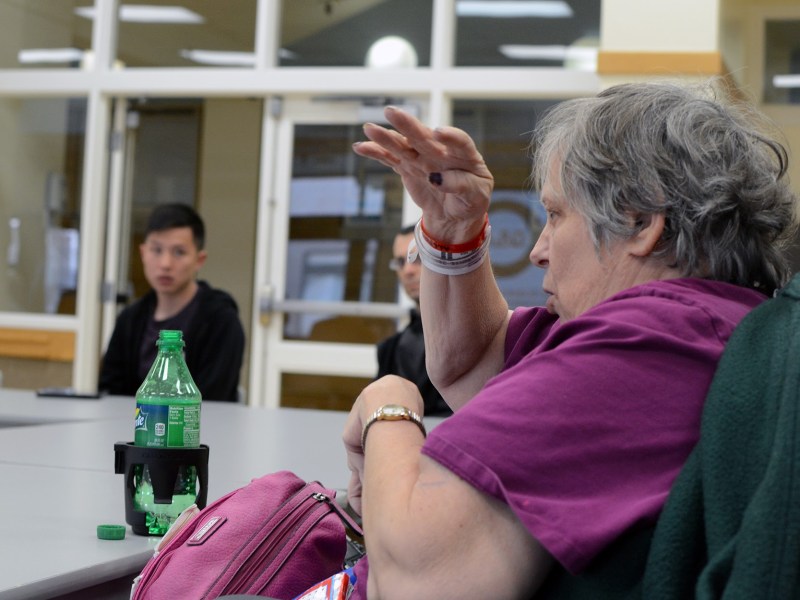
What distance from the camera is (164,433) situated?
60.7 inches

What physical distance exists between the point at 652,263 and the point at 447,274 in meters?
0.46

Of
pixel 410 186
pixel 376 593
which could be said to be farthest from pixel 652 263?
pixel 376 593

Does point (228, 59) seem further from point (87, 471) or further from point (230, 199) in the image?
point (87, 471)

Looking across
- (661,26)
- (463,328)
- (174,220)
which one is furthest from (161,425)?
(661,26)

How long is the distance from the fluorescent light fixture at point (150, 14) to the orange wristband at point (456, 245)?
5410mm

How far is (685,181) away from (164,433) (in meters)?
0.81

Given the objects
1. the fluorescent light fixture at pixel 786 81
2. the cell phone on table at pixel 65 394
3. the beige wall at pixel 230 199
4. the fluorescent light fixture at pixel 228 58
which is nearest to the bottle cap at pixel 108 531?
the cell phone on table at pixel 65 394

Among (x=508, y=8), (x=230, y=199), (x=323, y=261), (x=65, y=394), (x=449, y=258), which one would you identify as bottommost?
(x=65, y=394)

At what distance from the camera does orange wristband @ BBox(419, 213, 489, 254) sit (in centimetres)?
158

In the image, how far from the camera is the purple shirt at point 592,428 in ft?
3.26

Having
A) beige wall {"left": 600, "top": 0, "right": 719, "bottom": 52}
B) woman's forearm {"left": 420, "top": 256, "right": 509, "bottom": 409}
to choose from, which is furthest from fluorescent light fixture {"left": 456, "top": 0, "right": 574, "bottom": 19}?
woman's forearm {"left": 420, "top": 256, "right": 509, "bottom": 409}

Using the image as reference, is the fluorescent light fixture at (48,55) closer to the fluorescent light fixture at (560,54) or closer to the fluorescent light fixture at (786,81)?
the fluorescent light fixture at (560,54)

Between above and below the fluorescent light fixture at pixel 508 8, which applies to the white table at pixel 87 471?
below

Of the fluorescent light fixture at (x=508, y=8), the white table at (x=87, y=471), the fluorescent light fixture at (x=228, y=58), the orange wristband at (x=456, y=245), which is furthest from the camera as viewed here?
the fluorescent light fixture at (x=228, y=58)
